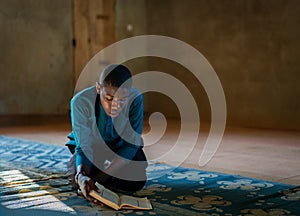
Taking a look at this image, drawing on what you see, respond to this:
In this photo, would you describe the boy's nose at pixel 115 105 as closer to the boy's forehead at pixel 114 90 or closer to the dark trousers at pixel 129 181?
the boy's forehead at pixel 114 90

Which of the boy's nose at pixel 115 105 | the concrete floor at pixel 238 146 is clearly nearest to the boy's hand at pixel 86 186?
the boy's nose at pixel 115 105

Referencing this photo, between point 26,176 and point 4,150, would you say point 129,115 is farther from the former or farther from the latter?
point 4,150

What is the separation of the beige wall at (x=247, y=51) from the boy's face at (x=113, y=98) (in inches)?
193

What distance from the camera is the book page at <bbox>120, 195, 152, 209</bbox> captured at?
251 centimetres

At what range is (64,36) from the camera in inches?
360

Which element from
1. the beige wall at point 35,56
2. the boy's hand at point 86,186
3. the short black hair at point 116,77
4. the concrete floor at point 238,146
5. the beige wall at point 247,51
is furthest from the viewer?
the beige wall at point 35,56

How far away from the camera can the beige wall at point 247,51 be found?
712 centimetres

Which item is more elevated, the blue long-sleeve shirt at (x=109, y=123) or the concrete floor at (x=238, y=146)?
the blue long-sleeve shirt at (x=109, y=123)

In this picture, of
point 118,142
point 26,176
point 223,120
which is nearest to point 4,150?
point 26,176

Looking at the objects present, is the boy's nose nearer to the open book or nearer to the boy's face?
the boy's face

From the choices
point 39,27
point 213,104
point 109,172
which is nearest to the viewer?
point 109,172

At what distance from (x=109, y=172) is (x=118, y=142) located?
0.68 ft

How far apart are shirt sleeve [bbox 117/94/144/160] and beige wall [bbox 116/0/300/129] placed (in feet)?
15.4

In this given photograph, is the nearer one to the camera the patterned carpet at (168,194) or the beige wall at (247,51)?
the patterned carpet at (168,194)
